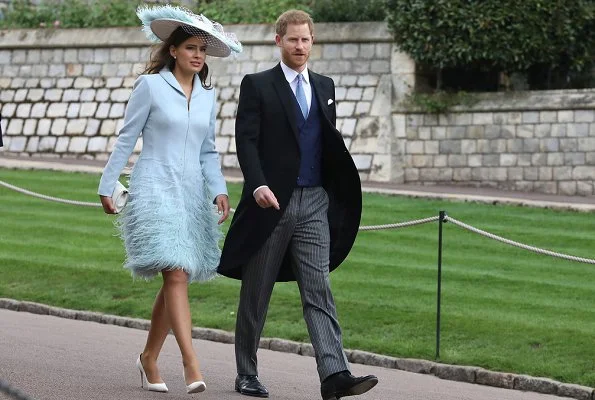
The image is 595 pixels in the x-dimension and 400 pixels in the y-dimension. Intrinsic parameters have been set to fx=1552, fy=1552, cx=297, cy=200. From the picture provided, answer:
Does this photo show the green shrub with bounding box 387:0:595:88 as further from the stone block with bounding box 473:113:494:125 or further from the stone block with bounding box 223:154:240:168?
the stone block with bounding box 223:154:240:168

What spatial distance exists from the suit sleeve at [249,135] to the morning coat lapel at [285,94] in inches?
4.3

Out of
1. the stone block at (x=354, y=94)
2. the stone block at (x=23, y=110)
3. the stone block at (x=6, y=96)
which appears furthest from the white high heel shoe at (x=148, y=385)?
the stone block at (x=6, y=96)

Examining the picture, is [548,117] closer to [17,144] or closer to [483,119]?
[483,119]

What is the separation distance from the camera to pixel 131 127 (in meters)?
7.64

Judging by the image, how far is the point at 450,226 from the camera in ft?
54.3

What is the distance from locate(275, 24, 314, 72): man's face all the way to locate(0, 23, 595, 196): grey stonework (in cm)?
1451

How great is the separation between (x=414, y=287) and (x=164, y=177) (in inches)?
202

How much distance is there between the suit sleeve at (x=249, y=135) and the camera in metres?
7.48

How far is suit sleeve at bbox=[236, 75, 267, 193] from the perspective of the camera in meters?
7.48

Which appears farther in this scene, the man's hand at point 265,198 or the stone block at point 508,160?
the stone block at point 508,160

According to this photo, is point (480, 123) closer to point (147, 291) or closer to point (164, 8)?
point (147, 291)

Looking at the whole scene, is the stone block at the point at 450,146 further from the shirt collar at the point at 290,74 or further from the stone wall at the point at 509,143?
the shirt collar at the point at 290,74

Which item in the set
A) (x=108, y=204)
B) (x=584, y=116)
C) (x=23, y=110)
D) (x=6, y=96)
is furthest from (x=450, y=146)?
(x=108, y=204)

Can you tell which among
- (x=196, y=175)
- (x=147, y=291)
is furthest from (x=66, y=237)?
(x=196, y=175)
